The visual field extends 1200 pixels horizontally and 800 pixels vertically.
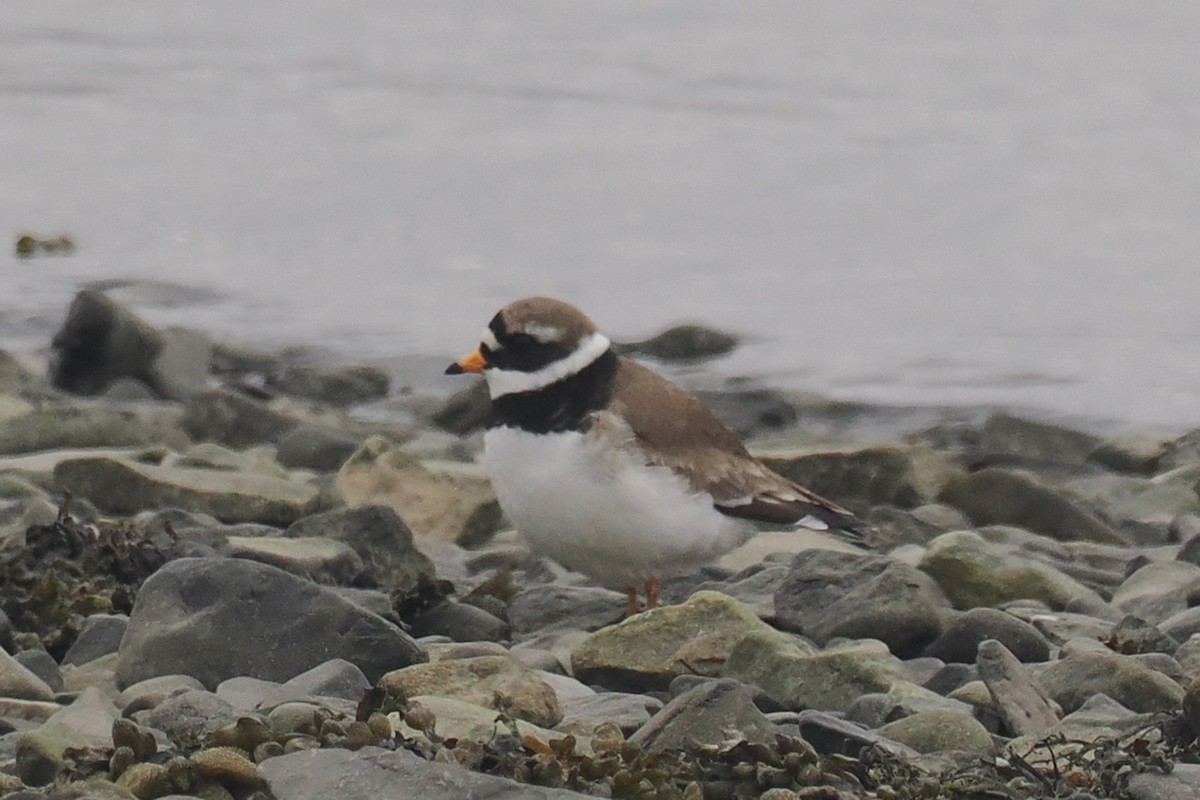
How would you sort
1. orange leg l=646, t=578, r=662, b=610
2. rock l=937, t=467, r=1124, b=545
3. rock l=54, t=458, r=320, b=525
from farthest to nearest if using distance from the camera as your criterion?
rock l=937, t=467, r=1124, b=545, rock l=54, t=458, r=320, b=525, orange leg l=646, t=578, r=662, b=610

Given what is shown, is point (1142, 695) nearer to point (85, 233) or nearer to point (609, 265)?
point (609, 265)

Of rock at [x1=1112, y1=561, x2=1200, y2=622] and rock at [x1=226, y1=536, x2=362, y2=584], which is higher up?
rock at [x1=226, y1=536, x2=362, y2=584]

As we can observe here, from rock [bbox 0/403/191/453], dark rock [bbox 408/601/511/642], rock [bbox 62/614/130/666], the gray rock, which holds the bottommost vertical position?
rock [bbox 0/403/191/453]

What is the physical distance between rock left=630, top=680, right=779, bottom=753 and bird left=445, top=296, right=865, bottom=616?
1.82 m

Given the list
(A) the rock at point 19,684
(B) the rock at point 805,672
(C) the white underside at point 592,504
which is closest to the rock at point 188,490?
(C) the white underside at point 592,504

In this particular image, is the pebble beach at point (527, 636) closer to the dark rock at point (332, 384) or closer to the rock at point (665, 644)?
the rock at point (665, 644)

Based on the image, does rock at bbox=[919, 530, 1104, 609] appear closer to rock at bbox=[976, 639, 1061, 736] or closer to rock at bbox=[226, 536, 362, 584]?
rock at bbox=[976, 639, 1061, 736]

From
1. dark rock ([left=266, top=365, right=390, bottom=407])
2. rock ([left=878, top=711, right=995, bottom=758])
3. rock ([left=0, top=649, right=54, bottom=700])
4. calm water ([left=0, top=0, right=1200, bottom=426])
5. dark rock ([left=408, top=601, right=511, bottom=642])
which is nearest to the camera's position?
rock ([left=878, top=711, right=995, bottom=758])

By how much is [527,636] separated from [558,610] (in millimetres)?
267

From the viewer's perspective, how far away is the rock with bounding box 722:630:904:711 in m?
5.54

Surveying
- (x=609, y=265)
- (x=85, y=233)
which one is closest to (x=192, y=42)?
(x=85, y=233)

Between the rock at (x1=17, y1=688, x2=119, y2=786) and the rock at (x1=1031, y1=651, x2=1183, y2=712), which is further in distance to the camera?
the rock at (x1=1031, y1=651, x2=1183, y2=712)

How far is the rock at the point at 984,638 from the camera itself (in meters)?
6.12

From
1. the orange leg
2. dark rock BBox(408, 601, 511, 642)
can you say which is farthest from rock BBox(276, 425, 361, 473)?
dark rock BBox(408, 601, 511, 642)
